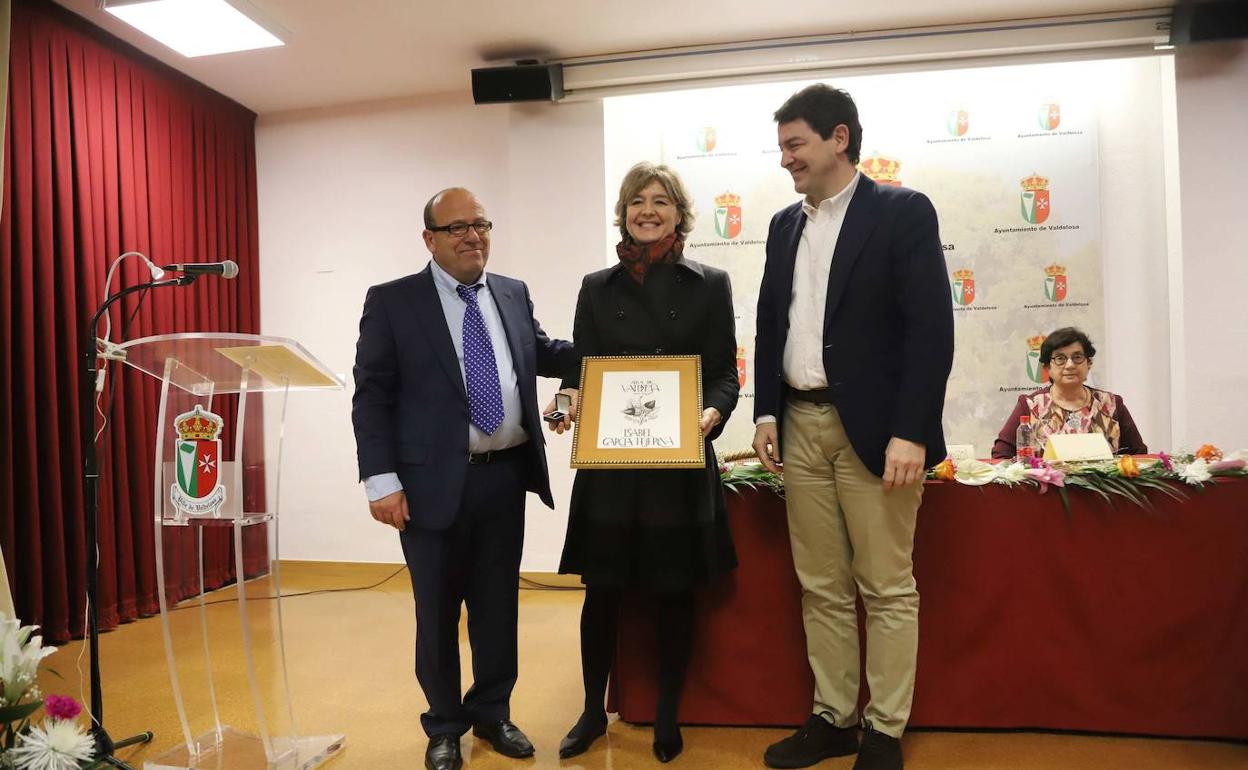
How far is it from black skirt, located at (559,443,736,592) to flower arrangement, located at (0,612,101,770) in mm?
1326

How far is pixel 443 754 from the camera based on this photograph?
2.36 m

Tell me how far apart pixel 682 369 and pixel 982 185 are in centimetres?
355

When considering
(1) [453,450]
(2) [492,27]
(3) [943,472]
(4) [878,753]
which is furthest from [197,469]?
(2) [492,27]

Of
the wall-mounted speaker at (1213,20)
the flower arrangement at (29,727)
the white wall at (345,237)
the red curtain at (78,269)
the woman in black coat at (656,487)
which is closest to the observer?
the flower arrangement at (29,727)

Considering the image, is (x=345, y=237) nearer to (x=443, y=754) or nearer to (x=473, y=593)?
(x=473, y=593)

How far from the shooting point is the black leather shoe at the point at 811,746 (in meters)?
2.33

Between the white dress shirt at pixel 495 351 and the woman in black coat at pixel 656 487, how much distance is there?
0.48 feet

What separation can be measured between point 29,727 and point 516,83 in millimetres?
4233

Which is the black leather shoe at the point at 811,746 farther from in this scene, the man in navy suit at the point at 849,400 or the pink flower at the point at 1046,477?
the pink flower at the point at 1046,477

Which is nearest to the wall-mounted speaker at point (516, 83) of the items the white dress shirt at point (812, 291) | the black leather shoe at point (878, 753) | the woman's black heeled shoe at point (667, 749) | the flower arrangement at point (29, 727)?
the white dress shirt at point (812, 291)

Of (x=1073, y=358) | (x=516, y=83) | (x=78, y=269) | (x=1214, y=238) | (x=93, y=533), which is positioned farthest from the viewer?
(x=516, y=83)

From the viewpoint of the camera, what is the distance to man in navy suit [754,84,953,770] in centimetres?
212

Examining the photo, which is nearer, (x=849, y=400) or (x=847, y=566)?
(x=849, y=400)

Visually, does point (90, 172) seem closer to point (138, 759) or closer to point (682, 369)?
point (138, 759)
